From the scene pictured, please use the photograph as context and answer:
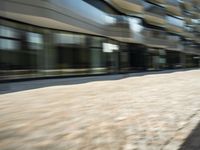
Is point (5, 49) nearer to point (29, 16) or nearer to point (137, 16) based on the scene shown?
point (29, 16)

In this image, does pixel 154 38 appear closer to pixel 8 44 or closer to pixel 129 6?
pixel 129 6

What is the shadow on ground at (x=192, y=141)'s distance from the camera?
6653 millimetres

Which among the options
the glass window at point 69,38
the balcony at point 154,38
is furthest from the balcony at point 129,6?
the glass window at point 69,38

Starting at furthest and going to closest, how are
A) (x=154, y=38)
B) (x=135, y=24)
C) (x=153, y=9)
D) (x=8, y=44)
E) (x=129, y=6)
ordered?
(x=153, y=9) < (x=154, y=38) < (x=135, y=24) < (x=129, y=6) < (x=8, y=44)

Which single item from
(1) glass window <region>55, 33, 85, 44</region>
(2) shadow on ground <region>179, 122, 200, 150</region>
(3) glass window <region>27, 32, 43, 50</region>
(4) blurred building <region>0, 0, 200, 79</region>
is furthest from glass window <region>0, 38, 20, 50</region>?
(2) shadow on ground <region>179, 122, 200, 150</region>

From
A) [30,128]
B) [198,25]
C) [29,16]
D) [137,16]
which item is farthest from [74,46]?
[198,25]

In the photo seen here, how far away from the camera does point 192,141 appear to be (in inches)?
280

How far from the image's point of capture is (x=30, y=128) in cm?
822

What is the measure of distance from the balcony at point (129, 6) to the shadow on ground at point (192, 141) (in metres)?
30.4

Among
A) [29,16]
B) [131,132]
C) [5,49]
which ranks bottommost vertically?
[131,132]

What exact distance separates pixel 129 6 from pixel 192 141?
34950 mm

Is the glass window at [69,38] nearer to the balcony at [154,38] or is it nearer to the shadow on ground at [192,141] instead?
the balcony at [154,38]

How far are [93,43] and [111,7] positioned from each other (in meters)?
5.81

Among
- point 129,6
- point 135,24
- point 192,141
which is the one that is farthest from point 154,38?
point 192,141
